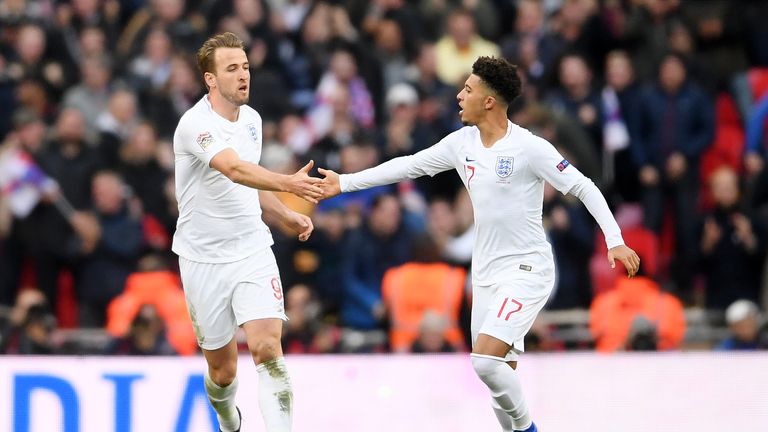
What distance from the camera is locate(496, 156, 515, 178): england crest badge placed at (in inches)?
382

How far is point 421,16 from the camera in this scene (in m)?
16.5

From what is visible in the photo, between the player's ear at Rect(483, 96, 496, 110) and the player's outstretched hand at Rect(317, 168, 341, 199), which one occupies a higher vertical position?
the player's ear at Rect(483, 96, 496, 110)

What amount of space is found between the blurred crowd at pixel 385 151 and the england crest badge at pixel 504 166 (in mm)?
3235

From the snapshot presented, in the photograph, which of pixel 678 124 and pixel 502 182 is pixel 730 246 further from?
pixel 502 182

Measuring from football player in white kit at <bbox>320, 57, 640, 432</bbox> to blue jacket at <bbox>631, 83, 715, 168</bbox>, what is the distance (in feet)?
17.7

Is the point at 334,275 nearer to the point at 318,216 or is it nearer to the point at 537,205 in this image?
the point at 318,216

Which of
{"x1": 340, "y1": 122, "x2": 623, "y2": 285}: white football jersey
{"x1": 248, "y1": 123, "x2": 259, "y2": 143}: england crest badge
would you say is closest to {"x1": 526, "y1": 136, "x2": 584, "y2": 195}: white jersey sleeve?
{"x1": 340, "y1": 122, "x2": 623, "y2": 285}: white football jersey

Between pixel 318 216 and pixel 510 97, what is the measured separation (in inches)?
191

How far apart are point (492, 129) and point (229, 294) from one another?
1.88 m

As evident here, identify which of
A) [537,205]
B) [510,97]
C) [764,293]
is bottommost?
[764,293]

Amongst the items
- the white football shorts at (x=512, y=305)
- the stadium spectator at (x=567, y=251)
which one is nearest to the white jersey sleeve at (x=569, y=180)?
the white football shorts at (x=512, y=305)

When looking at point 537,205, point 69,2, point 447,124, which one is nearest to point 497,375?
point 537,205

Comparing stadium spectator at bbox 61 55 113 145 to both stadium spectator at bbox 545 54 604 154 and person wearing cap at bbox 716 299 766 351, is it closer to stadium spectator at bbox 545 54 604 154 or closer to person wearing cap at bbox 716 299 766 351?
stadium spectator at bbox 545 54 604 154

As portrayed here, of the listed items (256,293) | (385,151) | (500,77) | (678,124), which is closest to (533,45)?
(678,124)
